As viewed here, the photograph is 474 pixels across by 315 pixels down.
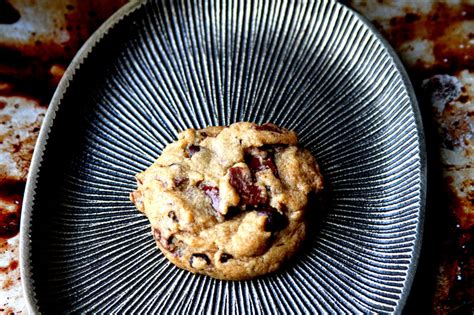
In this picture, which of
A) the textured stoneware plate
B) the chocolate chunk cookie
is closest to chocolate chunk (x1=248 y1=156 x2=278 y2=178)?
the chocolate chunk cookie

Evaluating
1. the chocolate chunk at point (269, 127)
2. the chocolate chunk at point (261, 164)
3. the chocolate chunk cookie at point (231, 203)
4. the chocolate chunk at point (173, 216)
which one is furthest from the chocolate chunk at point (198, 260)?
the chocolate chunk at point (269, 127)

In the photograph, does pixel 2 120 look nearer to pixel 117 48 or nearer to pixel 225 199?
pixel 117 48

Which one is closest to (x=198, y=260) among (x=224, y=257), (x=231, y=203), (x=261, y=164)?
(x=224, y=257)

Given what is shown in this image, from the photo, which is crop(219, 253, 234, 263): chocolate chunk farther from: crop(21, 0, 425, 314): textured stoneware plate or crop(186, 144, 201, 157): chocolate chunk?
crop(186, 144, 201, 157): chocolate chunk

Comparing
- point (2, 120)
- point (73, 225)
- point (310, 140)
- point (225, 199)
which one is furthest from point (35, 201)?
point (310, 140)

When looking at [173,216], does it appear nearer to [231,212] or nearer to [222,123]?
[231,212]
